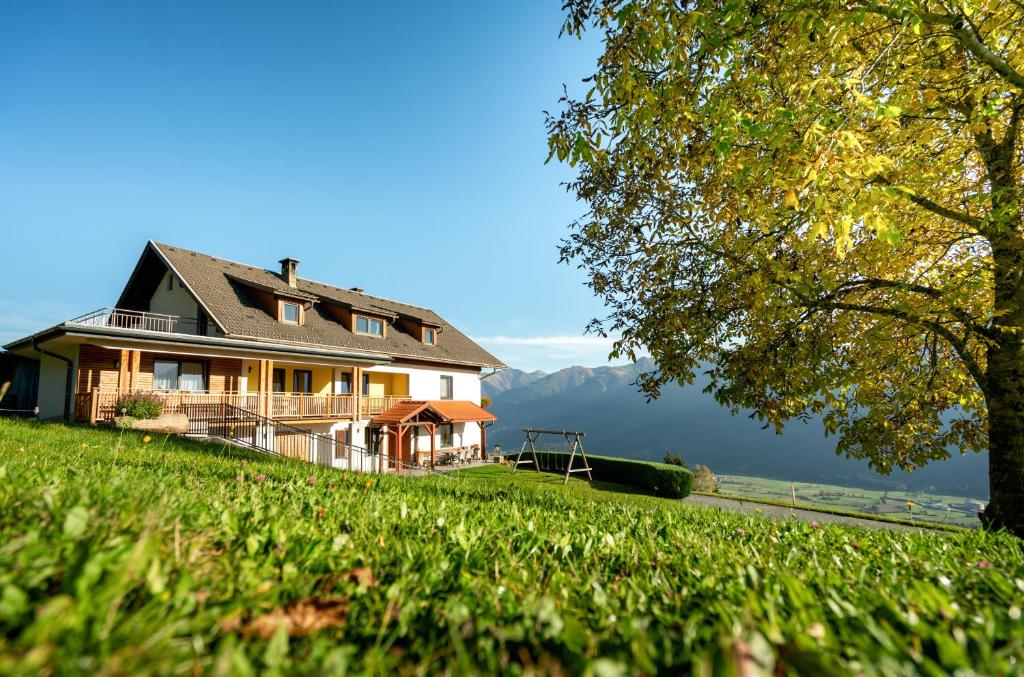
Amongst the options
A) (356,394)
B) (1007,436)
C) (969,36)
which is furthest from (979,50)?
(356,394)

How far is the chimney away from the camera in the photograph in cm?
2603

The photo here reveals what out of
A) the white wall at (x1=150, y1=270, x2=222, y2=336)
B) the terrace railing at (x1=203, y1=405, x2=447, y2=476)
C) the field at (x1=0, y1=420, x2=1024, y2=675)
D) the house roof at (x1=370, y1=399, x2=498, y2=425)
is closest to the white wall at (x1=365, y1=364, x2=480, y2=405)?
the house roof at (x1=370, y1=399, x2=498, y2=425)

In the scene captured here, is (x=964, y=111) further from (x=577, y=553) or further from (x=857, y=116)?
(x=577, y=553)

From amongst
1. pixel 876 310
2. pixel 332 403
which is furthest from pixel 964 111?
pixel 332 403

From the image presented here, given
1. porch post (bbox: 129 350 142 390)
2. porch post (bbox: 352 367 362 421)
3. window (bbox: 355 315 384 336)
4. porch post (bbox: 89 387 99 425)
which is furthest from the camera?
window (bbox: 355 315 384 336)

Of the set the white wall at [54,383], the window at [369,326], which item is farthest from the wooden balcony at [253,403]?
the window at [369,326]

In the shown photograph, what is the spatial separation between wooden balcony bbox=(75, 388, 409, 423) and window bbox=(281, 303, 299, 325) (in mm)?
4330

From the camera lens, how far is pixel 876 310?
6.60 m

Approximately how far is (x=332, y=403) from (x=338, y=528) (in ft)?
69.3

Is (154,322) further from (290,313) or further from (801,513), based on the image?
(801,513)

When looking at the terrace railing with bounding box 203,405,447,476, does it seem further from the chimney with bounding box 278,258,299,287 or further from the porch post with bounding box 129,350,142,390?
the chimney with bounding box 278,258,299,287

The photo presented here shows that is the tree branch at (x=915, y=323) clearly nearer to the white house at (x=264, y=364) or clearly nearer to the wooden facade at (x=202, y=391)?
the white house at (x=264, y=364)

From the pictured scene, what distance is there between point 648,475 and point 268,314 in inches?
814

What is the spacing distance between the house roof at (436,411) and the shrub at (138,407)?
10.4m
